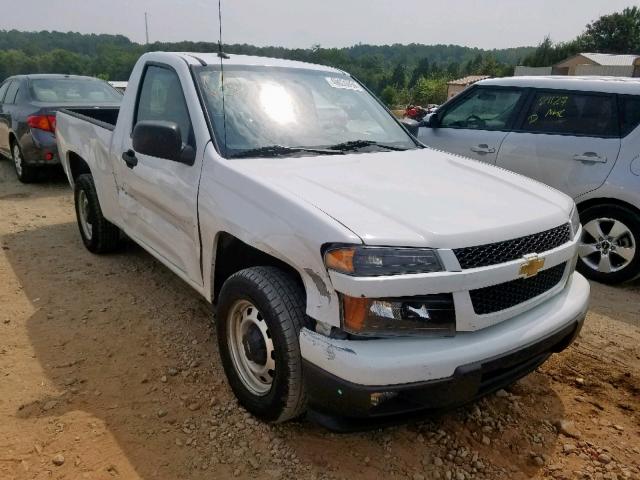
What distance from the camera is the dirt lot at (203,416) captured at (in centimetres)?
234

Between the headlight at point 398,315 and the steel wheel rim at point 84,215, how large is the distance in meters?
3.58

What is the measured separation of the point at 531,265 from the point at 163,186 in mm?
2139

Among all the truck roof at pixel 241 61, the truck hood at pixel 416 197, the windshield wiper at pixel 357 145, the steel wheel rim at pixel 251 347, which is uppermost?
the truck roof at pixel 241 61

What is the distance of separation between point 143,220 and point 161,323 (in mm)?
738

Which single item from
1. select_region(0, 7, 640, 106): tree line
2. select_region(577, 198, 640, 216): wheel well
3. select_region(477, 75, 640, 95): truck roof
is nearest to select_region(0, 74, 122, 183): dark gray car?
select_region(477, 75, 640, 95): truck roof

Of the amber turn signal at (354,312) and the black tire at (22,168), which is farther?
the black tire at (22,168)

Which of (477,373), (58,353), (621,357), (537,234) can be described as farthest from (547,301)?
(58,353)

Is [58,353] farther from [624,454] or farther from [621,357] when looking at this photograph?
[621,357]

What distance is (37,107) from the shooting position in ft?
24.0

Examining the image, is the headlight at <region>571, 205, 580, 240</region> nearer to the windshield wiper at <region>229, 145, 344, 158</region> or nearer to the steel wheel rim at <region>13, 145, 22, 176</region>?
the windshield wiper at <region>229, 145, 344, 158</region>

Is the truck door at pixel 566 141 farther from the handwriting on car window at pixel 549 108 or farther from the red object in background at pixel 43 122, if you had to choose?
the red object in background at pixel 43 122

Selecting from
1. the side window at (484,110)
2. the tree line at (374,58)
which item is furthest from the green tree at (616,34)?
the side window at (484,110)

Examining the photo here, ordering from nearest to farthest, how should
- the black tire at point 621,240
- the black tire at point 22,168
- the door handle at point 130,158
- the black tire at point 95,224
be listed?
the door handle at point 130,158
the black tire at point 621,240
the black tire at point 95,224
the black tire at point 22,168

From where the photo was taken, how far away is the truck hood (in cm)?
208
